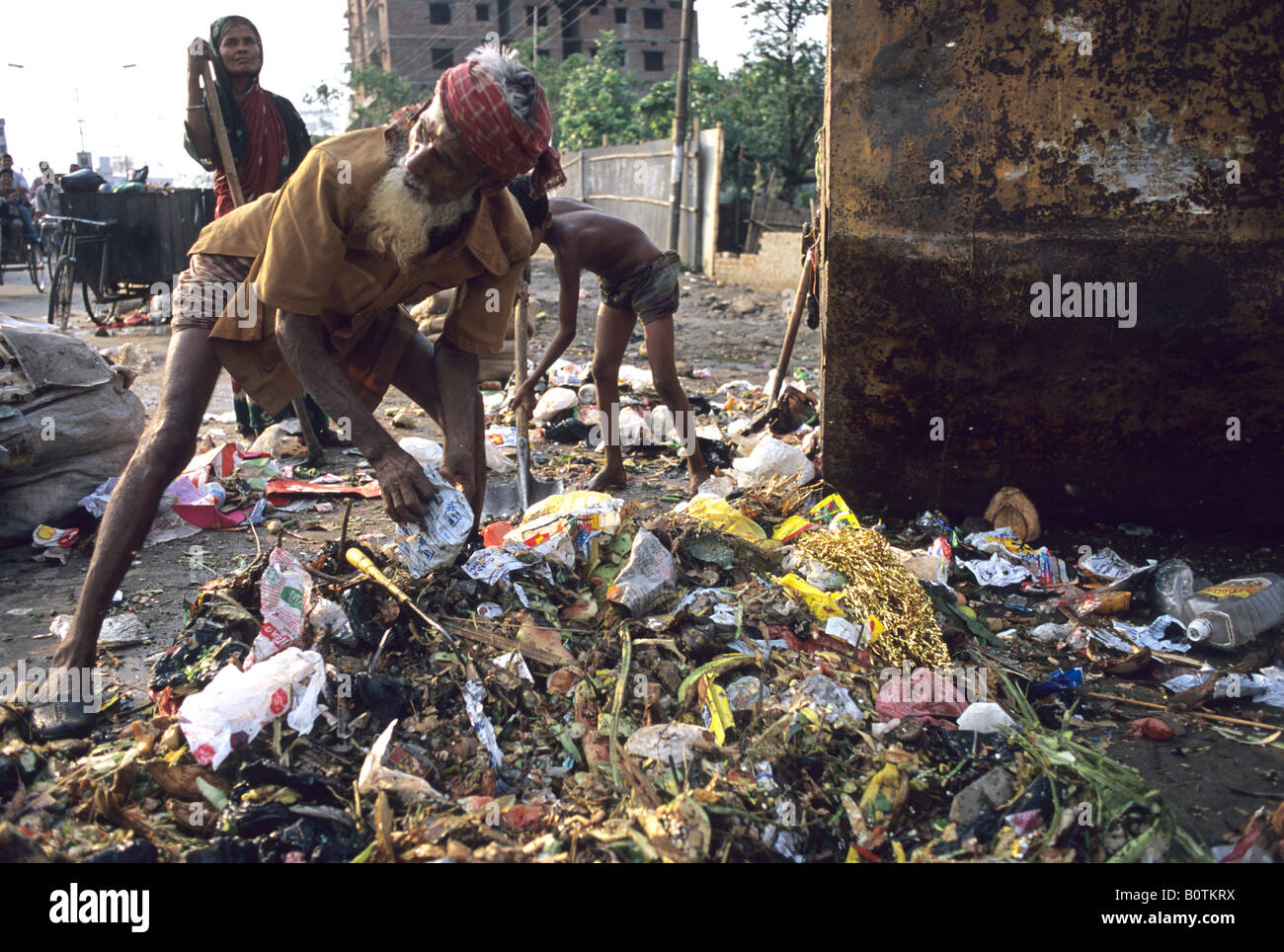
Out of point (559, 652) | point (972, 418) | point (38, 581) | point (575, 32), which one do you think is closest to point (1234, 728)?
point (972, 418)

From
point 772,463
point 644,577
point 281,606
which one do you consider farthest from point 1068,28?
point 281,606

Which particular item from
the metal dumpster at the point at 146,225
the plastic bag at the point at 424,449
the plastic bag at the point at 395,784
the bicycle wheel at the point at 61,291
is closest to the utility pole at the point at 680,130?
the metal dumpster at the point at 146,225

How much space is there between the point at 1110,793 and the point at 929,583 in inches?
47.3

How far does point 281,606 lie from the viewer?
8.32 feet

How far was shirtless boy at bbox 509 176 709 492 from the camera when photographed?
170 inches

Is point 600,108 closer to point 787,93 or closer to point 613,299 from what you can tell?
point 787,93

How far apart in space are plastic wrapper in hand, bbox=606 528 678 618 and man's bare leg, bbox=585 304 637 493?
64.2 inches

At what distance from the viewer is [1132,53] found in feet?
10.7

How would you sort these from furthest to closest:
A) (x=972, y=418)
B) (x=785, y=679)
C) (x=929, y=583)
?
(x=972, y=418)
(x=929, y=583)
(x=785, y=679)

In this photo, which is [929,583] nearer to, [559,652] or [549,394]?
[559,652]

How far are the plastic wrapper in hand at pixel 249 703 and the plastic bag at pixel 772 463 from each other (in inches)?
95.4

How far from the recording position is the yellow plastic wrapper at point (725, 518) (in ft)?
10.8

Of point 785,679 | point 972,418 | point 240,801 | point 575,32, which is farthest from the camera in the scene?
point 575,32

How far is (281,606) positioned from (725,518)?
59.1 inches
